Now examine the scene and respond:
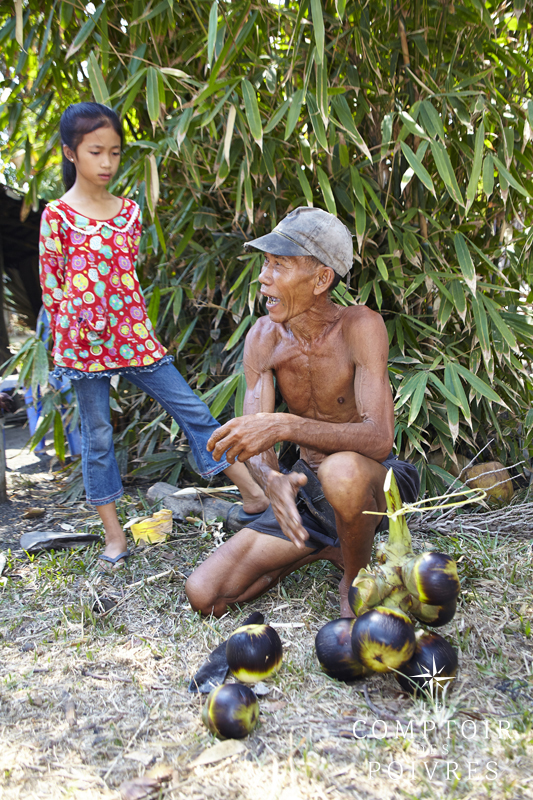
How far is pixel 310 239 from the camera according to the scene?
185 cm

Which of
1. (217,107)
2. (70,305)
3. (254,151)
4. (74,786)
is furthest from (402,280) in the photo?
(74,786)

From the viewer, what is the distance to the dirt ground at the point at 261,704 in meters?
1.23

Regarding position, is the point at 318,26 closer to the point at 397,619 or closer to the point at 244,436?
the point at 244,436

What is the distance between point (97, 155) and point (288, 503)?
1453mm

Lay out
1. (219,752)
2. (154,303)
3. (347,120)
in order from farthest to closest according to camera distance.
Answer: (154,303), (347,120), (219,752)

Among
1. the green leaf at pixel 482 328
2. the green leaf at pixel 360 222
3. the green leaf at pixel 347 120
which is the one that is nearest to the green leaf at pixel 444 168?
the green leaf at pixel 347 120

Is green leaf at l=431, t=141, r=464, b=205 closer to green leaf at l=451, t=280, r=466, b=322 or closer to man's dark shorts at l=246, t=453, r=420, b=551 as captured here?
green leaf at l=451, t=280, r=466, b=322

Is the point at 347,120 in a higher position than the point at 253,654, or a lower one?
higher

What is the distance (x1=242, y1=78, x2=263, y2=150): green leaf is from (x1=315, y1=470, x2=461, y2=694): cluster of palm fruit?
56.0 inches

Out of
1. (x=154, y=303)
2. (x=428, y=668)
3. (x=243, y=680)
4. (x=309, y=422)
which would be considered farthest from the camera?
(x=154, y=303)

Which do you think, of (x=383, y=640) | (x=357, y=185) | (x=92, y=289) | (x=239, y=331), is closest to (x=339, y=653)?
(x=383, y=640)

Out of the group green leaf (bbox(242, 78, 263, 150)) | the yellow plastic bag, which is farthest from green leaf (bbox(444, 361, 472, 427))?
the yellow plastic bag

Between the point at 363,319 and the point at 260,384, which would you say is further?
the point at 260,384

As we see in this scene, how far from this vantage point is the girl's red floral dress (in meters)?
2.28
